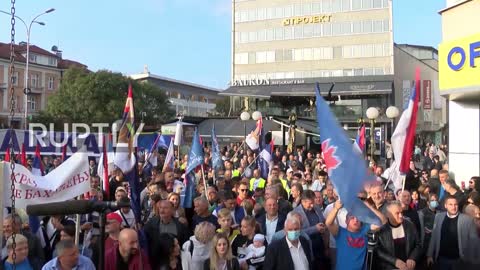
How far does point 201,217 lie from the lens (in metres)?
6.84

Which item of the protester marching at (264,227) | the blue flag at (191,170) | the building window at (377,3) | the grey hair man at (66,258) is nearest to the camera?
the grey hair man at (66,258)

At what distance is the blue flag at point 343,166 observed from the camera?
15.8ft

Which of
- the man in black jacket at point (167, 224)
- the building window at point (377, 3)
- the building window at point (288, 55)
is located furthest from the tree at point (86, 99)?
the man in black jacket at point (167, 224)

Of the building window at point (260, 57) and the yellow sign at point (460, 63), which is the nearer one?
the yellow sign at point (460, 63)

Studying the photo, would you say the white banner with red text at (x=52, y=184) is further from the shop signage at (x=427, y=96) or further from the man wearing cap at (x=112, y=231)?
the shop signage at (x=427, y=96)

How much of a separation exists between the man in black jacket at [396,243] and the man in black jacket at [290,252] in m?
0.80

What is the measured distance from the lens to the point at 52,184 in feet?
21.7

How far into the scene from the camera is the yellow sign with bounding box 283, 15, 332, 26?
188 ft

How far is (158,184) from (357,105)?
1740 inches

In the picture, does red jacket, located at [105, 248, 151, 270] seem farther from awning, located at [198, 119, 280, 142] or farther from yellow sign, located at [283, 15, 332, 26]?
yellow sign, located at [283, 15, 332, 26]

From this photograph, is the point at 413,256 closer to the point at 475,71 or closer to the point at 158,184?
the point at 158,184

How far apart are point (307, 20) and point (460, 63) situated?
45.3 meters

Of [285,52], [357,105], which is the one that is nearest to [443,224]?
[357,105]

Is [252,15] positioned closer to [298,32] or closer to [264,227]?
[298,32]
